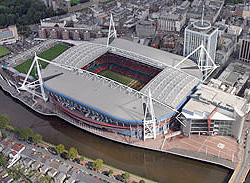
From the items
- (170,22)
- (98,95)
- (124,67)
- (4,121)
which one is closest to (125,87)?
(98,95)

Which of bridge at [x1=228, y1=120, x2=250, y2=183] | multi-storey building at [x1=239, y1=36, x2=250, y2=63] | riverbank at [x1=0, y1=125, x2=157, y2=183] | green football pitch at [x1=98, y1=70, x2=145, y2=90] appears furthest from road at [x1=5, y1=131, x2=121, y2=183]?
multi-storey building at [x1=239, y1=36, x2=250, y2=63]

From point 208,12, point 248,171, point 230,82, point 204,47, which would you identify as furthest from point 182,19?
point 248,171

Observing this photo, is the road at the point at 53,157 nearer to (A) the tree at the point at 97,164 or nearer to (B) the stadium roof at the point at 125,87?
(A) the tree at the point at 97,164

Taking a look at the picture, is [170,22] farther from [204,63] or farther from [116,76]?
[116,76]

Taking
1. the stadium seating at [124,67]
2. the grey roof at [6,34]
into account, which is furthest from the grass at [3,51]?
the stadium seating at [124,67]

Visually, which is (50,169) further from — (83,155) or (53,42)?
(53,42)

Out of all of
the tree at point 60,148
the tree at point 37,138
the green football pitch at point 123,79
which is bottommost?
the tree at point 60,148

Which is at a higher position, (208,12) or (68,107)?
(208,12)
